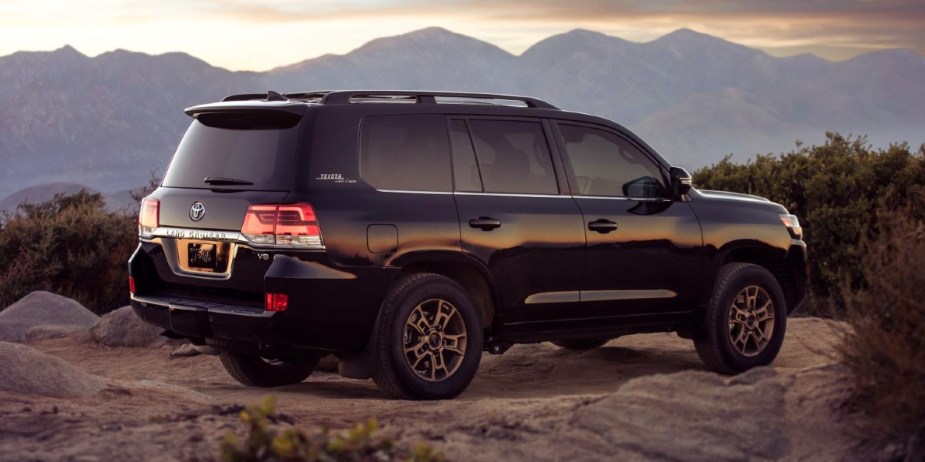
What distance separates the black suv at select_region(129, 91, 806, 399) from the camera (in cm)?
796

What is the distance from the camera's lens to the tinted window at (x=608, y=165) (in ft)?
31.2

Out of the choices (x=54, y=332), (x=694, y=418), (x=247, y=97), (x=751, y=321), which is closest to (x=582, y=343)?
(x=751, y=321)

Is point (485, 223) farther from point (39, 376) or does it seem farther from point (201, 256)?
point (39, 376)

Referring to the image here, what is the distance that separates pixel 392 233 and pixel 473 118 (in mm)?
1213

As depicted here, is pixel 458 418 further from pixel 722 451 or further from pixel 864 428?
pixel 864 428

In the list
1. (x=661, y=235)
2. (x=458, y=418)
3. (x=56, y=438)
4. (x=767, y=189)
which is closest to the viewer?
(x=56, y=438)

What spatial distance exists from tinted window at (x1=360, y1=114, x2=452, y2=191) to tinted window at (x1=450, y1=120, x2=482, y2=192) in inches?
2.6

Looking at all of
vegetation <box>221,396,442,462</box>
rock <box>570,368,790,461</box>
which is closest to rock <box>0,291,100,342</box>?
rock <box>570,368,790,461</box>

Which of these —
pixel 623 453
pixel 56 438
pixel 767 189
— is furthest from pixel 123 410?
pixel 767 189

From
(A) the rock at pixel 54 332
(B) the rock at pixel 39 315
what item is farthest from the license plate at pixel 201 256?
(B) the rock at pixel 39 315

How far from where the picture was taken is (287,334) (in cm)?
793

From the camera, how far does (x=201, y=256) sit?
8.30 metres

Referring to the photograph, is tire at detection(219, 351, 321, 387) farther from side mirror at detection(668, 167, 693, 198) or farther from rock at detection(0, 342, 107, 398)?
side mirror at detection(668, 167, 693, 198)

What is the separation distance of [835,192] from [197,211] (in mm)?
11254
